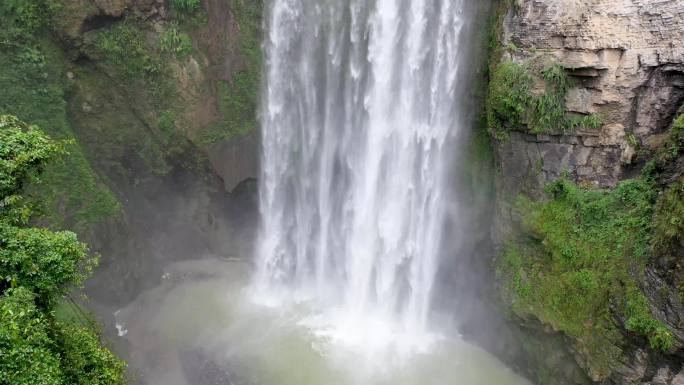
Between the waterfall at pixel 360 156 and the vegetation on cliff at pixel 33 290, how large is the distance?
863cm

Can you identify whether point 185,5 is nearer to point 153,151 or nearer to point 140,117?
point 140,117

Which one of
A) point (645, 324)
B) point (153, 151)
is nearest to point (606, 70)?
point (645, 324)

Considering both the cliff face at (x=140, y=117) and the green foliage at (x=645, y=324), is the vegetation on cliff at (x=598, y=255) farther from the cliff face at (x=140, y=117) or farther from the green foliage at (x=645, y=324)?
the cliff face at (x=140, y=117)

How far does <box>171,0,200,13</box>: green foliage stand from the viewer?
1548 centimetres

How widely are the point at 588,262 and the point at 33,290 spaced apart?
11268 mm

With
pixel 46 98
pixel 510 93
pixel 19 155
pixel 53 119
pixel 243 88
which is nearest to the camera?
pixel 19 155

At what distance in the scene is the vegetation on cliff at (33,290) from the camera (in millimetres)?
5988

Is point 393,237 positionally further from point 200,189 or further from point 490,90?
point 200,189

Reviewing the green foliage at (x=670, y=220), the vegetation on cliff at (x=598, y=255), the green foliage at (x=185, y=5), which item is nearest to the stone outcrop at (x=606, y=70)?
the vegetation on cliff at (x=598, y=255)

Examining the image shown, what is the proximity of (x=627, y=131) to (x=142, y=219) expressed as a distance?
15.7 meters

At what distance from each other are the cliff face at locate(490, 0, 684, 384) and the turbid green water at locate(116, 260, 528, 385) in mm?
2663

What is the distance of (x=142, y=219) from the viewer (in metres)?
17.0

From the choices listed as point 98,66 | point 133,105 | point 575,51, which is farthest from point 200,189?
point 575,51

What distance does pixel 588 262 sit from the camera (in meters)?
10.9
